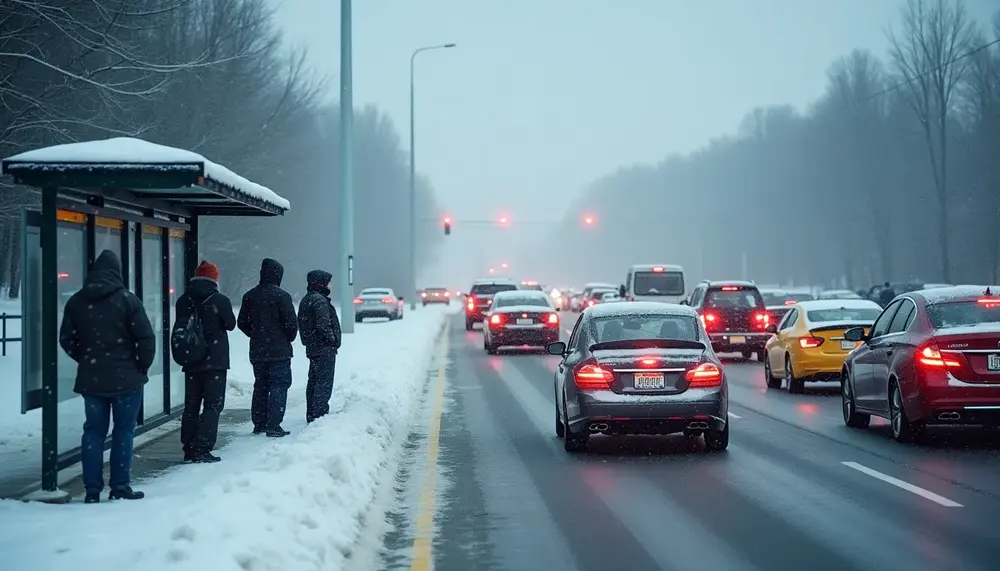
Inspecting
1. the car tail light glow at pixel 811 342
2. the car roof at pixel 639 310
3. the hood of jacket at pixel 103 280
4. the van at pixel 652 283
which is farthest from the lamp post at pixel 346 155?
the hood of jacket at pixel 103 280

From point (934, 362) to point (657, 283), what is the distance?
25077 mm

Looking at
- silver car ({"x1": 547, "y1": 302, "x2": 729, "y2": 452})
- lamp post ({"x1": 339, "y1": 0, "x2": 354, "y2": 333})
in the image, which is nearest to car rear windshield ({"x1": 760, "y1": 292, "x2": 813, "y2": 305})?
lamp post ({"x1": 339, "y1": 0, "x2": 354, "y2": 333})

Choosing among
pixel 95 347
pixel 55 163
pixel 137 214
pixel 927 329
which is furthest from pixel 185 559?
pixel 927 329

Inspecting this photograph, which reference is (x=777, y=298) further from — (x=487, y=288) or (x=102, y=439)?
(x=102, y=439)

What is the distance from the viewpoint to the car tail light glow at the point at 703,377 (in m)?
13.3

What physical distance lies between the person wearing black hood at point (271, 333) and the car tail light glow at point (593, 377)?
123 inches

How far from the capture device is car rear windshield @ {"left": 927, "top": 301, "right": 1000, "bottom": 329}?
14.2 meters

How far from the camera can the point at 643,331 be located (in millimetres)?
14258

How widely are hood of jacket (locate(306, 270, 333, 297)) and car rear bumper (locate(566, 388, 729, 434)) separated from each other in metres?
3.59

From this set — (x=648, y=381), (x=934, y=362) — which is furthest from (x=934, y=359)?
(x=648, y=381)

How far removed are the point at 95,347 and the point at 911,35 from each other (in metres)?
59.5

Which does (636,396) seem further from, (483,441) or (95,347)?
(95,347)

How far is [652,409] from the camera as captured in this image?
43.2 feet

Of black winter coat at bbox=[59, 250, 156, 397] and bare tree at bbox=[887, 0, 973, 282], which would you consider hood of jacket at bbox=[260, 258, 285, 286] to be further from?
bare tree at bbox=[887, 0, 973, 282]
